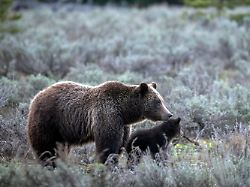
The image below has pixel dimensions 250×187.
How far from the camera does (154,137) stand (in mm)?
7879

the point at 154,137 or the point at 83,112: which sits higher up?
the point at 83,112

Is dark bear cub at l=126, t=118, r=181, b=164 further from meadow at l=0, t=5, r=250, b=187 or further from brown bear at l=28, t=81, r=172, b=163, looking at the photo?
brown bear at l=28, t=81, r=172, b=163

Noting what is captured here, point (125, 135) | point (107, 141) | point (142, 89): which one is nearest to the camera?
point (107, 141)

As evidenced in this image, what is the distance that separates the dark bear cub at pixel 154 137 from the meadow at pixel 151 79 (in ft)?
0.74

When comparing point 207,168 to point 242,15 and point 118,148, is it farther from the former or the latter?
point 242,15

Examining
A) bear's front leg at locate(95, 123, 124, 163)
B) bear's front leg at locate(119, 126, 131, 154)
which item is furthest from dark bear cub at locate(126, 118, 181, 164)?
bear's front leg at locate(95, 123, 124, 163)

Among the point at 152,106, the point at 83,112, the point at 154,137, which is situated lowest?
the point at 154,137

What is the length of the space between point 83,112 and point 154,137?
116 centimetres

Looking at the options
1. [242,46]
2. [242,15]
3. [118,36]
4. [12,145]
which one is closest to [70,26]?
[118,36]

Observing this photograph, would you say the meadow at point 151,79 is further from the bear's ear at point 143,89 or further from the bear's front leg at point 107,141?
the bear's ear at point 143,89

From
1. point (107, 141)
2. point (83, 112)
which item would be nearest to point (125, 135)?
point (107, 141)

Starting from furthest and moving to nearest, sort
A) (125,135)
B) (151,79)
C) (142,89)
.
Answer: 1. (151,79)
2. (125,135)
3. (142,89)

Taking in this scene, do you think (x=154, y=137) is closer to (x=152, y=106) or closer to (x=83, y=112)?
(x=152, y=106)

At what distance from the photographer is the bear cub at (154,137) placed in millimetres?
7785
